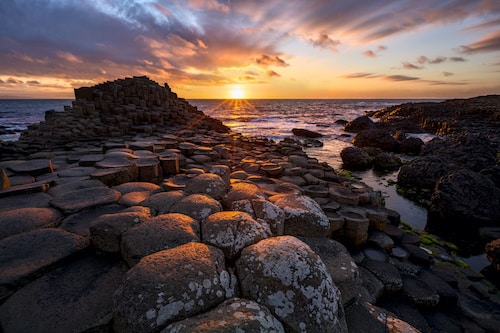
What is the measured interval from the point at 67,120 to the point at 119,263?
9.00m

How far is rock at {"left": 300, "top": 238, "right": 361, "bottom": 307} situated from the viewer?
243 centimetres

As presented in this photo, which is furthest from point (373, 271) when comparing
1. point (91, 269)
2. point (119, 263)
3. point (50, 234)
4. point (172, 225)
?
point (50, 234)

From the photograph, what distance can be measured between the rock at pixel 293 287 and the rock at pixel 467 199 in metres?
6.14

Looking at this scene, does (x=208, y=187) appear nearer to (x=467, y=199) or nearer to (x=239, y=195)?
(x=239, y=195)

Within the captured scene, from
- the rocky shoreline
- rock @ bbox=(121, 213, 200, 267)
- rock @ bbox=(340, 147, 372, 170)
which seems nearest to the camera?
the rocky shoreline

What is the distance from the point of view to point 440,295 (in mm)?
3320

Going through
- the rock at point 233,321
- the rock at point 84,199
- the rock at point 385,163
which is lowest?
the rock at point 385,163

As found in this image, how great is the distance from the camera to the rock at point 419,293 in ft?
10.3

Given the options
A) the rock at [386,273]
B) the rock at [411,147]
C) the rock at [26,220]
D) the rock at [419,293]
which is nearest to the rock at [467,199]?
the rock at [419,293]

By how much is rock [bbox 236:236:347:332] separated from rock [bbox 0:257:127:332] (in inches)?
42.4

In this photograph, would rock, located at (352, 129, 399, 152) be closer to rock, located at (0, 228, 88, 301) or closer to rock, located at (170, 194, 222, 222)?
rock, located at (170, 194, 222, 222)

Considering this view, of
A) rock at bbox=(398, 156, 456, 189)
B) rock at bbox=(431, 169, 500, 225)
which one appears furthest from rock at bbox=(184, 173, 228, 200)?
rock at bbox=(398, 156, 456, 189)

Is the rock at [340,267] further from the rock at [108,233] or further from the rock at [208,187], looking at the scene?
the rock at [108,233]

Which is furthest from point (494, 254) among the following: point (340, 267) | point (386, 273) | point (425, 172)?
point (425, 172)
